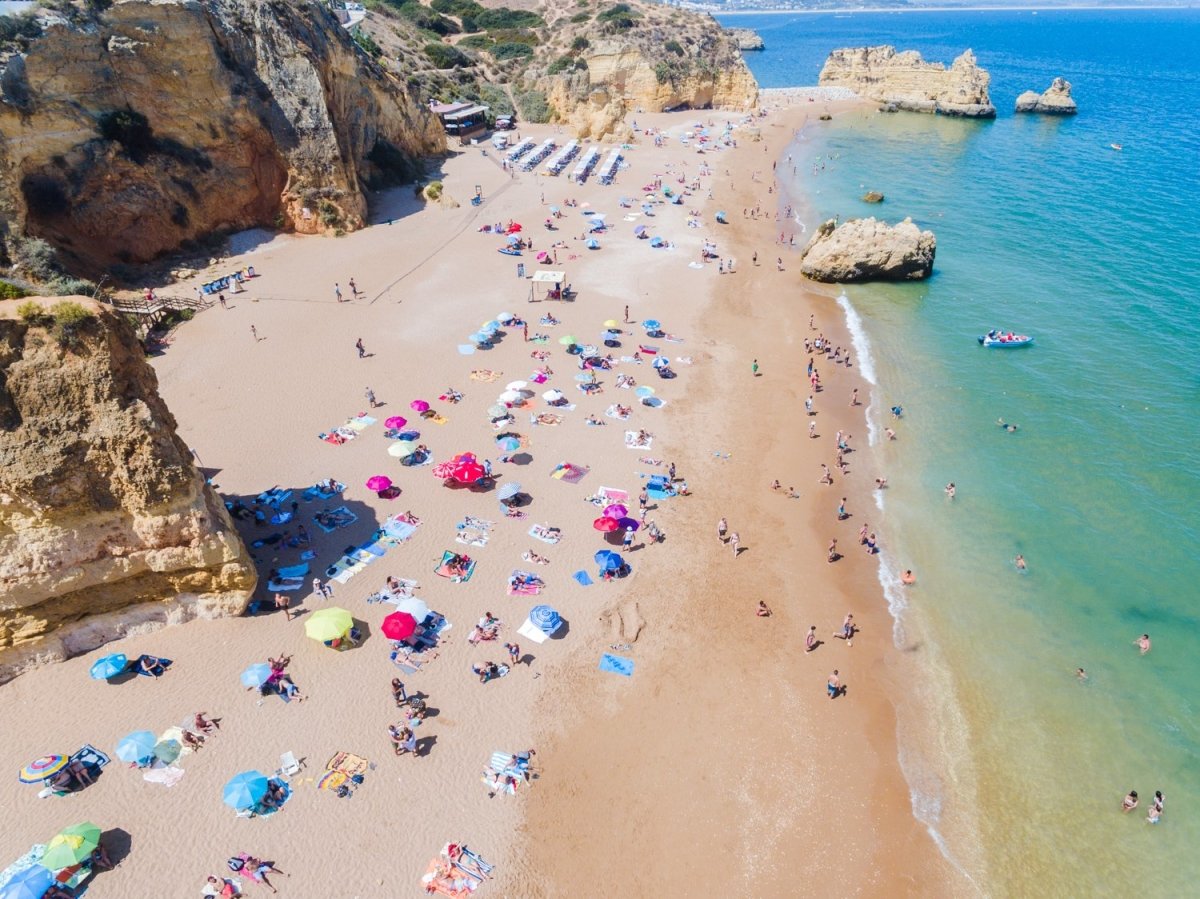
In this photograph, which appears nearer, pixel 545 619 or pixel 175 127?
pixel 545 619

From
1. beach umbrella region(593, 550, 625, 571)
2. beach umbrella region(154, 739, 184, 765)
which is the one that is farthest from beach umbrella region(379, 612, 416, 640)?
beach umbrella region(593, 550, 625, 571)

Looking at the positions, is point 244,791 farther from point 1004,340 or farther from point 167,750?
point 1004,340

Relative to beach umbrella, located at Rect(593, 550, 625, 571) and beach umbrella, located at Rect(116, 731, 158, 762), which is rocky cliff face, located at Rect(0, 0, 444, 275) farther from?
beach umbrella, located at Rect(593, 550, 625, 571)

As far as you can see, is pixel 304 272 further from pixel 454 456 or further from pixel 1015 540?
pixel 1015 540

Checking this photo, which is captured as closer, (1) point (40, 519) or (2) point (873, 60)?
(1) point (40, 519)

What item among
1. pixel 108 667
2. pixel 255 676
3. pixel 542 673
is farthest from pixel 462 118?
pixel 542 673

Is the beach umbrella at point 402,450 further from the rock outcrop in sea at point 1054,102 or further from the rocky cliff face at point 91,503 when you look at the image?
the rock outcrop in sea at point 1054,102

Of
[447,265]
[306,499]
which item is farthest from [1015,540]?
[447,265]
